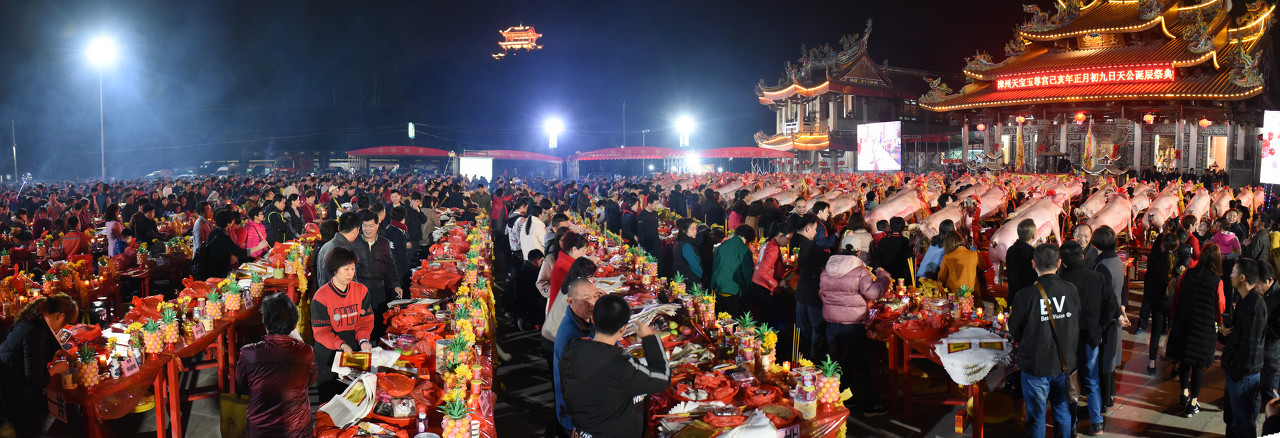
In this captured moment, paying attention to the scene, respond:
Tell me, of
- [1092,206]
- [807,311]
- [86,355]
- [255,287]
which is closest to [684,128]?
[1092,206]

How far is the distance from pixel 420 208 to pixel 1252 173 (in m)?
27.0

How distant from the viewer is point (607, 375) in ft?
10.4

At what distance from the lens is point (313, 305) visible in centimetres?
472

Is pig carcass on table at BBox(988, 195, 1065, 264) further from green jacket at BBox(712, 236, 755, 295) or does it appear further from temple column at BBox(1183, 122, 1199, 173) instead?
temple column at BBox(1183, 122, 1199, 173)

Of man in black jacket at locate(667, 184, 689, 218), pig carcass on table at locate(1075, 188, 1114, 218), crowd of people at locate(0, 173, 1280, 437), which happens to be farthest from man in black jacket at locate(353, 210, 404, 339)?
pig carcass on table at locate(1075, 188, 1114, 218)

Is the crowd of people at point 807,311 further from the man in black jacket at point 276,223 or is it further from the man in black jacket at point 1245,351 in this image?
the man in black jacket at point 276,223

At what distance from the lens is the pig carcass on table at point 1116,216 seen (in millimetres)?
11500

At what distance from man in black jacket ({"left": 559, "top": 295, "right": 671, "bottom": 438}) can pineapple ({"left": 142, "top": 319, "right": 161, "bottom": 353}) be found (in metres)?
3.67

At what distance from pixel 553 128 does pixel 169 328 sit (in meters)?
46.1

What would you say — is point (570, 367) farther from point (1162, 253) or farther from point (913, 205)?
point (913, 205)

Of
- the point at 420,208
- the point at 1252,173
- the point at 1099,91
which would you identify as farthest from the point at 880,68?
the point at 420,208

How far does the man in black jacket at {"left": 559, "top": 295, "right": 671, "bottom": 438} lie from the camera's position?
10.4 feet

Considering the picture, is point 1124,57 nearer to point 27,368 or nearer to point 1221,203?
point 1221,203

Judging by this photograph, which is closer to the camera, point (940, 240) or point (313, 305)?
point (313, 305)
